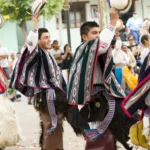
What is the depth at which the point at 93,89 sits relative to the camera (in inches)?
193

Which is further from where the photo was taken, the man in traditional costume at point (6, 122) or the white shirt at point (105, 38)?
the man in traditional costume at point (6, 122)

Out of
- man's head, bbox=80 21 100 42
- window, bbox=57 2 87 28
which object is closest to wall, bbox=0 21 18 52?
window, bbox=57 2 87 28

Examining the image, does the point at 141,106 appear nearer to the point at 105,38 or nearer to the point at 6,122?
the point at 105,38

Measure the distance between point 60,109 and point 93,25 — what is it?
128 cm

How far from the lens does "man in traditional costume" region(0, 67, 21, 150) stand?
6.27m

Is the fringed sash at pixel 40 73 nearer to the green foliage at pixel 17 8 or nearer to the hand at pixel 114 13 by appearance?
the hand at pixel 114 13

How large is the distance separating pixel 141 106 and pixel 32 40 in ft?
6.98

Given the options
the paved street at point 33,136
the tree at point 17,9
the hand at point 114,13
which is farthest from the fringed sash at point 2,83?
the tree at point 17,9

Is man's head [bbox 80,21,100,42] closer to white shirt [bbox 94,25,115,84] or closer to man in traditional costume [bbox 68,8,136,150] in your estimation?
man in traditional costume [bbox 68,8,136,150]

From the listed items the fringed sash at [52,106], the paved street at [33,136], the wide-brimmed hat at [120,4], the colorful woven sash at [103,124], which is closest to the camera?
the wide-brimmed hat at [120,4]

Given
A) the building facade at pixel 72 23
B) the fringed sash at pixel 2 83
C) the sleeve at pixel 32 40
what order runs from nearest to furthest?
the sleeve at pixel 32 40
the fringed sash at pixel 2 83
the building facade at pixel 72 23

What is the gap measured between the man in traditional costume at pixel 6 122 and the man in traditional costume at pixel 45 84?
366mm

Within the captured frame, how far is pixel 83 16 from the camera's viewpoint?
2888 centimetres

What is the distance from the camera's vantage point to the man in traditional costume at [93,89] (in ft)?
15.7
